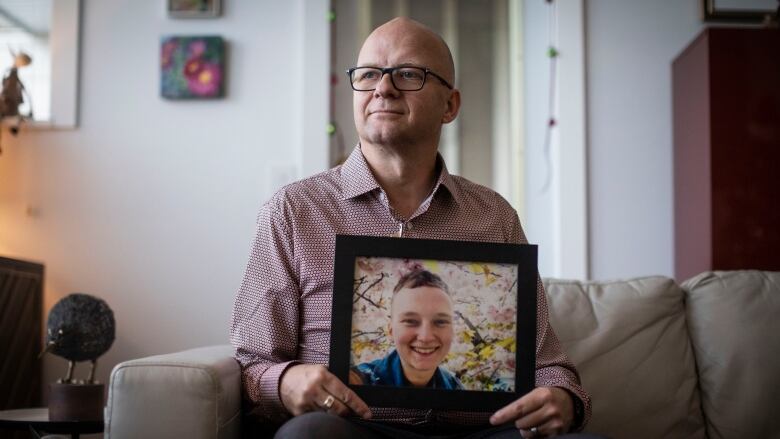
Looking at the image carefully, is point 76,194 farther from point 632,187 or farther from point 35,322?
point 632,187

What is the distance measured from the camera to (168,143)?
3.34 meters

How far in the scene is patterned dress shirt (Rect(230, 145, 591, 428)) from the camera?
1675 millimetres

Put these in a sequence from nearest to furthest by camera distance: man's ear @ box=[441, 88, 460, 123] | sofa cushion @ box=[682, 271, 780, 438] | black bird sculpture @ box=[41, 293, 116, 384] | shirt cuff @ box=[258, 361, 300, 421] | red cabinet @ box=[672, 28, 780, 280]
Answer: shirt cuff @ box=[258, 361, 300, 421], man's ear @ box=[441, 88, 460, 123], sofa cushion @ box=[682, 271, 780, 438], black bird sculpture @ box=[41, 293, 116, 384], red cabinet @ box=[672, 28, 780, 280]

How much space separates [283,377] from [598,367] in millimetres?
879

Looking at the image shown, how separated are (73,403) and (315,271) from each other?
92cm

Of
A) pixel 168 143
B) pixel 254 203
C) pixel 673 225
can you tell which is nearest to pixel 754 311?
pixel 673 225

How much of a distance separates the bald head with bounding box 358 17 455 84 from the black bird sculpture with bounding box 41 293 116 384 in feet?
3.68

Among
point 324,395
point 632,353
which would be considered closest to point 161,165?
point 632,353

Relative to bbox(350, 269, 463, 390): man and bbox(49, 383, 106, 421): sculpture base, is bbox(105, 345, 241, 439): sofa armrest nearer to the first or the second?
bbox(350, 269, 463, 390): man

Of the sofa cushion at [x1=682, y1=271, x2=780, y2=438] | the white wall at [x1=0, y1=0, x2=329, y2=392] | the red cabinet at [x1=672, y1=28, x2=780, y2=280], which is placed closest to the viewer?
the sofa cushion at [x1=682, y1=271, x2=780, y2=438]

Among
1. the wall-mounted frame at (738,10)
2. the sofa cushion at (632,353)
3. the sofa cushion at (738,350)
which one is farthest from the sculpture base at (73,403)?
the wall-mounted frame at (738,10)

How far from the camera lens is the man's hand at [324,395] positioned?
147 centimetres

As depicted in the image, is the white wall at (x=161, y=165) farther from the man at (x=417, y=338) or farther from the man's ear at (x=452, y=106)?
the man at (x=417, y=338)

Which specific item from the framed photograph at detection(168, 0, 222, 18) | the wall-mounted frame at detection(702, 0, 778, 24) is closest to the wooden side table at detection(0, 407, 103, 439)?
the framed photograph at detection(168, 0, 222, 18)
